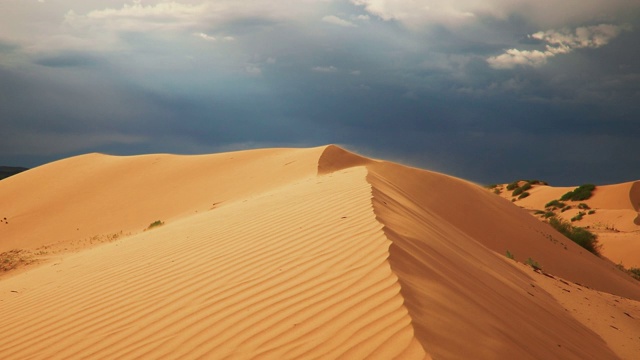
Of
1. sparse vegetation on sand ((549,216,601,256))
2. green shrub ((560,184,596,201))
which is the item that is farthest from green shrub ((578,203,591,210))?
sparse vegetation on sand ((549,216,601,256))

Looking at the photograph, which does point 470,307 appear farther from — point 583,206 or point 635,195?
point 635,195

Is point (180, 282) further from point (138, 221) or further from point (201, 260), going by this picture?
point (138, 221)

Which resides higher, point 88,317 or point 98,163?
point 98,163

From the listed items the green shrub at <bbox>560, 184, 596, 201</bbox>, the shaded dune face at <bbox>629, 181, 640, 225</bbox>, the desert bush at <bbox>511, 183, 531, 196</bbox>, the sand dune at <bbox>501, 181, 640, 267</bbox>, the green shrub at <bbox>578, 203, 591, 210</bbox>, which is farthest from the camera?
the desert bush at <bbox>511, 183, 531, 196</bbox>

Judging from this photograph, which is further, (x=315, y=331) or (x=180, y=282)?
(x=180, y=282)

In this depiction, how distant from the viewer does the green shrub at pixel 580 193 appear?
114 ft

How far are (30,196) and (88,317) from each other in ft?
63.9

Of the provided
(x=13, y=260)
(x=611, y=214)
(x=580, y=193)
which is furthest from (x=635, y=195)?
(x=13, y=260)

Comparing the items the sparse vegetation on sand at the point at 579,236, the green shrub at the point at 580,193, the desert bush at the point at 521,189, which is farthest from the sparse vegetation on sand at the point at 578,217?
the desert bush at the point at 521,189

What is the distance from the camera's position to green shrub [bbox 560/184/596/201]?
1366 inches

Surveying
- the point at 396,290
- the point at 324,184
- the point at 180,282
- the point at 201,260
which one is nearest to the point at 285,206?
the point at 324,184

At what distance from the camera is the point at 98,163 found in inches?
988

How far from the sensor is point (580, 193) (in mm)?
35344

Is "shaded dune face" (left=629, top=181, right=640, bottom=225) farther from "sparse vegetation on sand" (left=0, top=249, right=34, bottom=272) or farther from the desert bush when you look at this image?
"sparse vegetation on sand" (left=0, top=249, right=34, bottom=272)
